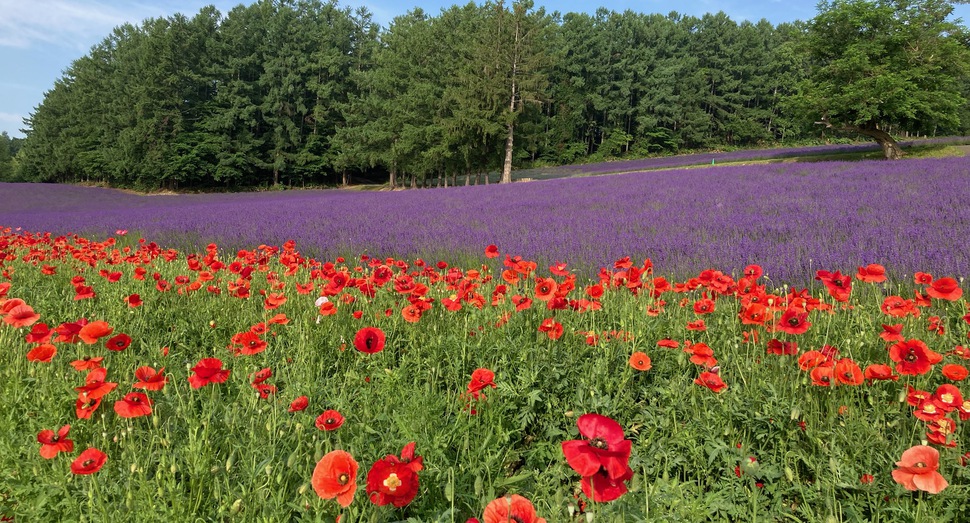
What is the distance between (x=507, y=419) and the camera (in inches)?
72.0

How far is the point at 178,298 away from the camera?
127 inches

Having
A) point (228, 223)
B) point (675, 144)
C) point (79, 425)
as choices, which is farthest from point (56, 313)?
point (675, 144)

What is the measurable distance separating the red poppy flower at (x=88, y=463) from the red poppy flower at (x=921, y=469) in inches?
66.0

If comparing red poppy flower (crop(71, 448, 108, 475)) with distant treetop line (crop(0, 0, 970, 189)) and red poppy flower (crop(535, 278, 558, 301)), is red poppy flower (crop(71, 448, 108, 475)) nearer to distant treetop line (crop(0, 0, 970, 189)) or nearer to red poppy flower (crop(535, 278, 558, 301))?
red poppy flower (crop(535, 278, 558, 301))

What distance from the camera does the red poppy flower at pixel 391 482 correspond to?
0.92 metres

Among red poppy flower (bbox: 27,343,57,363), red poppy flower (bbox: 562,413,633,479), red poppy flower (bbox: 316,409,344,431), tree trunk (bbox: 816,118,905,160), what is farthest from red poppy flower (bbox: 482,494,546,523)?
tree trunk (bbox: 816,118,905,160)

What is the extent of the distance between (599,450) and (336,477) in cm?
50

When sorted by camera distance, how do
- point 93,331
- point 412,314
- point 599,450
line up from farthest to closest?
point 412,314, point 93,331, point 599,450

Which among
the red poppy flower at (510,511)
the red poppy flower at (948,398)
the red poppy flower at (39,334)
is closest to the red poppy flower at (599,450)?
the red poppy flower at (510,511)

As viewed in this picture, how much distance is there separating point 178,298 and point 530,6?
85.9 feet

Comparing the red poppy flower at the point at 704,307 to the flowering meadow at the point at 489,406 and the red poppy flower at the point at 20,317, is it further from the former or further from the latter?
the red poppy flower at the point at 20,317

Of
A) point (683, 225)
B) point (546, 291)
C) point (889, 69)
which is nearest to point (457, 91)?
point (889, 69)

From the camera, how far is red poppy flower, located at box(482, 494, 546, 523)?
0.80 meters

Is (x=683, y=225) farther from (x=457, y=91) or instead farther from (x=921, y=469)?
(x=457, y=91)
